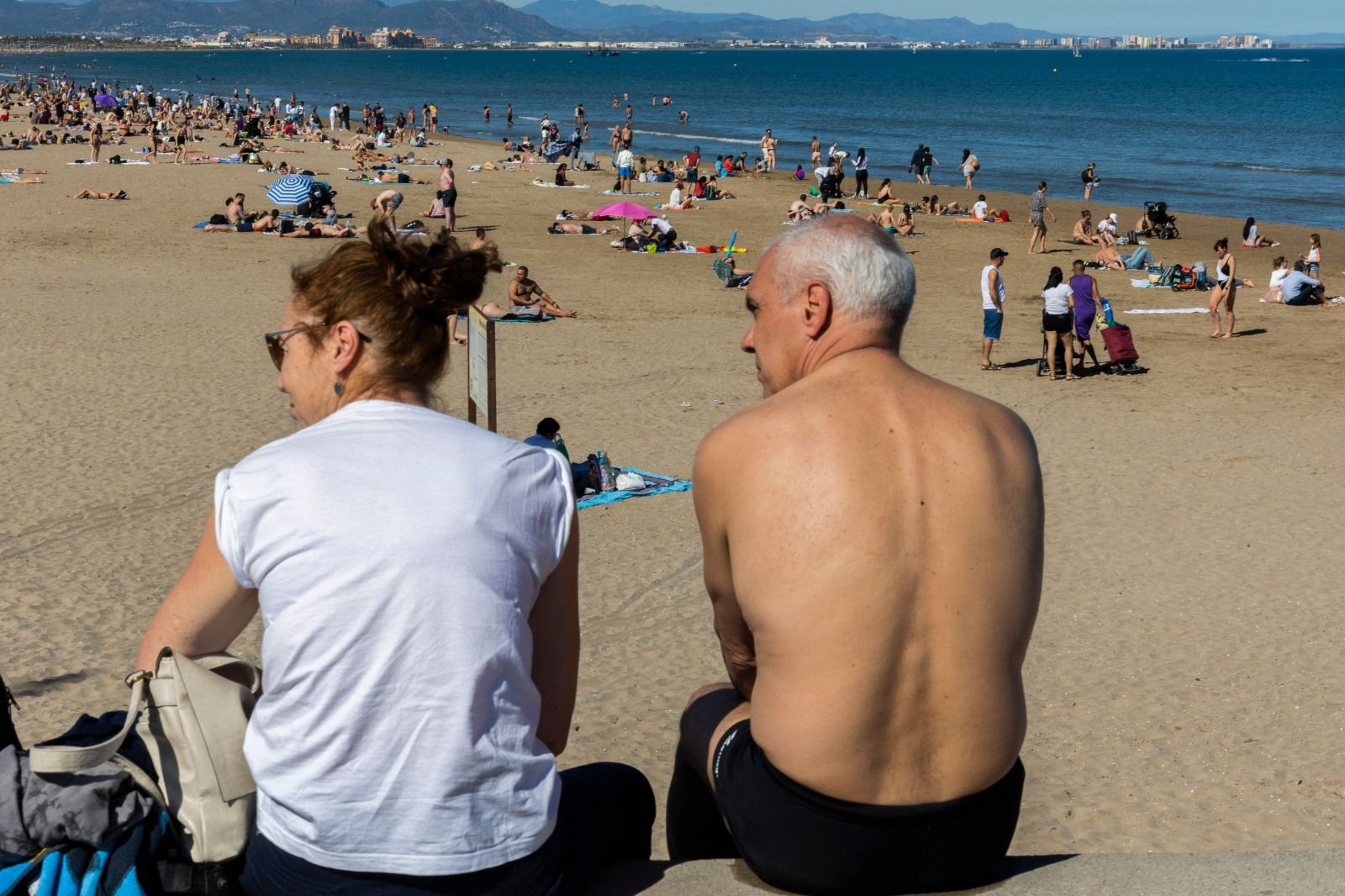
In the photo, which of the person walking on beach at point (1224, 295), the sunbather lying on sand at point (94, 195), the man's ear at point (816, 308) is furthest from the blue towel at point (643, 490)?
the sunbather lying on sand at point (94, 195)

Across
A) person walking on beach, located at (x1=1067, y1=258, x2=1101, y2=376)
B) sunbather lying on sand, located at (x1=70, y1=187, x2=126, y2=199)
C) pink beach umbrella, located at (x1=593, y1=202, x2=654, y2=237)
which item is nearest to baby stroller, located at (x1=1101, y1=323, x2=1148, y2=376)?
person walking on beach, located at (x1=1067, y1=258, x2=1101, y2=376)

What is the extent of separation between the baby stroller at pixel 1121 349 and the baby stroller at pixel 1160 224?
13.5 meters

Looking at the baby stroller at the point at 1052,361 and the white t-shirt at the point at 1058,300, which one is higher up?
the white t-shirt at the point at 1058,300

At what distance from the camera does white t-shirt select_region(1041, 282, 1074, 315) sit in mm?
14477

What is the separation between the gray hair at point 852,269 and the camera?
104 inches

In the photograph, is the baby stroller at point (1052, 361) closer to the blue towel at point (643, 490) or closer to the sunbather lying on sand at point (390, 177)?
the blue towel at point (643, 490)

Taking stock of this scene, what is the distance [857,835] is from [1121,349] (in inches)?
528

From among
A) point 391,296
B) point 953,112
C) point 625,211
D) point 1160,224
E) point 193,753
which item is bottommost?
point 1160,224

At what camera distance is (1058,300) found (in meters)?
14.5

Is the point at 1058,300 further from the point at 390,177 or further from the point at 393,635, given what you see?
the point at 390,177

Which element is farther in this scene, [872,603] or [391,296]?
[391,296]

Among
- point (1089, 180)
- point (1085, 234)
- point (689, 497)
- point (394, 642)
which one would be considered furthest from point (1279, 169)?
point (394, 642)

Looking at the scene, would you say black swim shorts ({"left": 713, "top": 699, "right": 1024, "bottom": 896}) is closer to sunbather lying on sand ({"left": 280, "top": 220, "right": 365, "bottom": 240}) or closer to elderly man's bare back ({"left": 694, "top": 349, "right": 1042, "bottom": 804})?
elderly man's bare back ({"left": 694, "top": 349, "right": 1042, "bottom": 804})

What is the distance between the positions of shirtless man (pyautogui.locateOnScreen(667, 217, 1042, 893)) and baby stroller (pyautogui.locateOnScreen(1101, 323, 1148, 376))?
42.8ft
